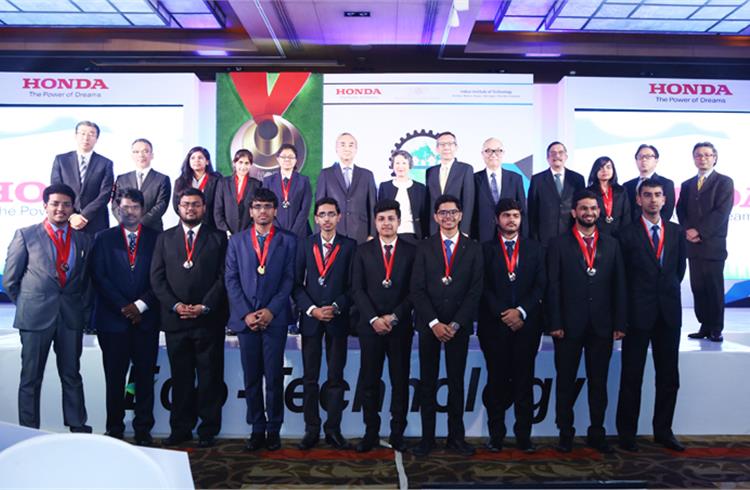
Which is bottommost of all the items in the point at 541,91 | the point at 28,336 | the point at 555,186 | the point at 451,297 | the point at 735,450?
the point at 735,450

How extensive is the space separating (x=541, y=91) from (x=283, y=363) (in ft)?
20.8

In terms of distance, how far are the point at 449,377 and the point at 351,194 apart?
79.9 inches

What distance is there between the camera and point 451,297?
Answer: 372 cm

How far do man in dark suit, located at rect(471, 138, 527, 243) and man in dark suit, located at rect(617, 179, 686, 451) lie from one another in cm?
131

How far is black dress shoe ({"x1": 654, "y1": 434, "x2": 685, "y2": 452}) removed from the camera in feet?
12.7

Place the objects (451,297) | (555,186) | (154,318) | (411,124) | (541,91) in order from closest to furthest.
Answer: (451,297) → (154,318) → (555,186) → (411,124) → (541,91)

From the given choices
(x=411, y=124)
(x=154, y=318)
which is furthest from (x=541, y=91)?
(x=154, y=318)

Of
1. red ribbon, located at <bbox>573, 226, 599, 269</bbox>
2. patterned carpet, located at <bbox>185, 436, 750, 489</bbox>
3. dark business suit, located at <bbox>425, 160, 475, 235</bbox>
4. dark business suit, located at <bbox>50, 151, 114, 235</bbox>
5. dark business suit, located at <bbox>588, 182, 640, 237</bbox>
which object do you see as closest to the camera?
patterned carpet, located at <bbox>185, 436, 750, 489</bbox>

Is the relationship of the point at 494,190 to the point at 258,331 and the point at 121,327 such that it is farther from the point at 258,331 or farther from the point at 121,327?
the point at 121,327

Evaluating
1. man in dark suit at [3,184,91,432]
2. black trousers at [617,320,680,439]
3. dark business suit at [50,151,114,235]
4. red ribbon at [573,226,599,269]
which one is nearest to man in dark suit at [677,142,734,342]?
black trousers at [617,320,680,439]

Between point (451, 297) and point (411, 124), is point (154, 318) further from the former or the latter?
point (411, 124)

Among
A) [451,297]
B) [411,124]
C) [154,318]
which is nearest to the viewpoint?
[451,297]

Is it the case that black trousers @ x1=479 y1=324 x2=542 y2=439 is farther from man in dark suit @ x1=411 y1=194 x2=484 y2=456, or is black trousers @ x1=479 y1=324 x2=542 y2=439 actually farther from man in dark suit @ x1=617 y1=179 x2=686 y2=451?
man in dark suit @ x1=617 y1=179 x2=686 y2=451

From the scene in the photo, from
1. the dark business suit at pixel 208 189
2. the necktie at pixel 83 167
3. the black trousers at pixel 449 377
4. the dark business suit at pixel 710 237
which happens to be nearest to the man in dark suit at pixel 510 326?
the black trousers at pixel 449 377
